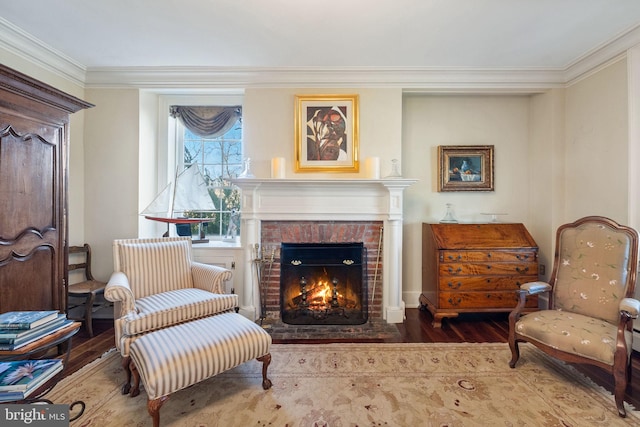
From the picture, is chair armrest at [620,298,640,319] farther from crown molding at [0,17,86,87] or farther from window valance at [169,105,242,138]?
crown molding at [0,17,86,87]

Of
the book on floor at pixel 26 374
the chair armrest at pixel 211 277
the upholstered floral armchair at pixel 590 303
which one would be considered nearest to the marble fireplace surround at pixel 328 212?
the chair armrest at pixel 211 277

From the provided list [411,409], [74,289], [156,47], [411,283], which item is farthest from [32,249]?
[411,283]

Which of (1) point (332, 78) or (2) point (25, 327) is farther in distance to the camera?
(1) point (332, 78)

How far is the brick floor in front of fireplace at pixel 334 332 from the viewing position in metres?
2.47

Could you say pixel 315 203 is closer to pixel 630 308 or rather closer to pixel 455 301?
pixel 455 301

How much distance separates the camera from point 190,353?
1.50 m

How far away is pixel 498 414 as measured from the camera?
1.58 meters

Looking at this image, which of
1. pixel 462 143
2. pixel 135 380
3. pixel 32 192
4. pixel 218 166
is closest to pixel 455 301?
pixel 462 143

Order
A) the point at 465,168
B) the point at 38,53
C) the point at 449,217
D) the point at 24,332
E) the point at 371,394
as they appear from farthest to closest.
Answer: the point at 465,168, the point at 449,217, the point at 38,53, the point at 371,394, the point at 24,332

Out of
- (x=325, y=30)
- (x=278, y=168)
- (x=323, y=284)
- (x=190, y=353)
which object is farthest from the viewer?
(x=323, y=284)

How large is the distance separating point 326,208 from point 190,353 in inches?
70.4

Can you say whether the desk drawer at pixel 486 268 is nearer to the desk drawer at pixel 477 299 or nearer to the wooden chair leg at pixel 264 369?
the desk drawer at pixel 477 299

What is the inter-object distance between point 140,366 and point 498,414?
206cm

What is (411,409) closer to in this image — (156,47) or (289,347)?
(289,347)
